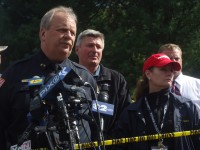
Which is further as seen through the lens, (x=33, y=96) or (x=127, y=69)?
(x=127, y=69)

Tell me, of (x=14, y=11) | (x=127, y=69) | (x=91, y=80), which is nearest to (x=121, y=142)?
(x=91, y=80)

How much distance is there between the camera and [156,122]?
382 centimetres

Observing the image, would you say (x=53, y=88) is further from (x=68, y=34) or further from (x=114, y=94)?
(x=114, y=94)

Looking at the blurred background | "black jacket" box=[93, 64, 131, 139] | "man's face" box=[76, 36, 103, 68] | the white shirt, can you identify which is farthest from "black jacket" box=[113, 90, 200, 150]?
the blurred background

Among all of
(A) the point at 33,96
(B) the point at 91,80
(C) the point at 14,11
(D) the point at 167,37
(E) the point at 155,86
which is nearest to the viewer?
(A) the point at 33,96

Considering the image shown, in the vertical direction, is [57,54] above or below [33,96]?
above

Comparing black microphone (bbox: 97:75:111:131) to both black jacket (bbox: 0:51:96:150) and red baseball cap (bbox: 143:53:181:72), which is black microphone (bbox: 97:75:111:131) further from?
black jacket (bbox: 0:51:96:150)

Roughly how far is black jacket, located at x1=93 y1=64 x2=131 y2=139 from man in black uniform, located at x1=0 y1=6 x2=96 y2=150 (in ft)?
4.35

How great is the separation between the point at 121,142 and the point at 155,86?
0.59 metres

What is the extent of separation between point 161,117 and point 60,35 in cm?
116

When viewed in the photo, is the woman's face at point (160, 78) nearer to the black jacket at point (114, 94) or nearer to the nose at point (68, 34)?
the black jacket at point (114, 94)

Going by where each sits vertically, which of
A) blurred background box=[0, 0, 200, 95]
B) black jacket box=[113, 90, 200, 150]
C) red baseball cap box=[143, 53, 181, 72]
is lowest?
black jacket box=[113, 90, 200, 150]

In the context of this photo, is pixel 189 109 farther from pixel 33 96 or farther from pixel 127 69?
pixel 127 69

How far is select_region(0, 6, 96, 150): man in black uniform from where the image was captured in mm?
3246
